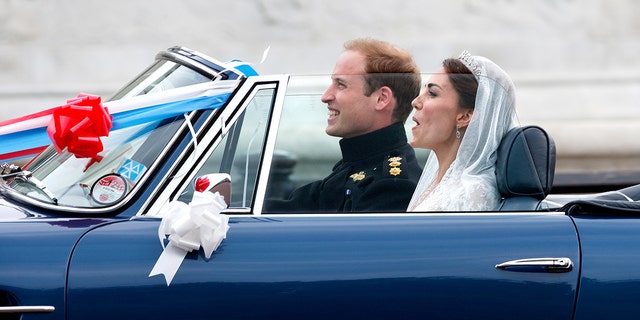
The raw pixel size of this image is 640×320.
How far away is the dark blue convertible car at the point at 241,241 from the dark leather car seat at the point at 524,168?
0.04 metres

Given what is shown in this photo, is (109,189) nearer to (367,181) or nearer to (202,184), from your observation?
(202,184)

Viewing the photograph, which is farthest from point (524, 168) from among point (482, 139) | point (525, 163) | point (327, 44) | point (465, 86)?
point (327, 44)

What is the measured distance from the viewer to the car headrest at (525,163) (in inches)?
139

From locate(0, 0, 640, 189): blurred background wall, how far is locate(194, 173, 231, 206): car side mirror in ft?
25.6

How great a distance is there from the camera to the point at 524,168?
3.57 metres

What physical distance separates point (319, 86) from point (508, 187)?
2.37 feet

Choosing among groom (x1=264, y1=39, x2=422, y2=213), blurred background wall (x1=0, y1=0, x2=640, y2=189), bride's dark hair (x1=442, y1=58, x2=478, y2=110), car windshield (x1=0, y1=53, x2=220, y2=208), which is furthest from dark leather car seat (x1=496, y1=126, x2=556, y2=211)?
blurred background wall (x1=0, y1=0, x2=640, y2=189)

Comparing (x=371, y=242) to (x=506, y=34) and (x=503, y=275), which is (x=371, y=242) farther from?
(x=506, y=34)

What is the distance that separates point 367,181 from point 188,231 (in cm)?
75

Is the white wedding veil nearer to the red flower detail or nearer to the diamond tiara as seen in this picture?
the diamond tiara

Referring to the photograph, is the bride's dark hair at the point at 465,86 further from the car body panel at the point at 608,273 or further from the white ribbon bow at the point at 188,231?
the white ribbon bow at the point at 188,231

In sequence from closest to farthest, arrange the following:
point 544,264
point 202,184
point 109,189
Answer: point 544,264, point 202,184, point 109,189

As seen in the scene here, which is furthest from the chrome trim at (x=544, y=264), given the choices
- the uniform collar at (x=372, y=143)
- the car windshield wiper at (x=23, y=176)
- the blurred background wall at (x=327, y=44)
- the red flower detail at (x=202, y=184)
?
the blurred background wall at (x=327, y=44)

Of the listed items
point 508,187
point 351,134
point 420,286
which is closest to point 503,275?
point 420,286
